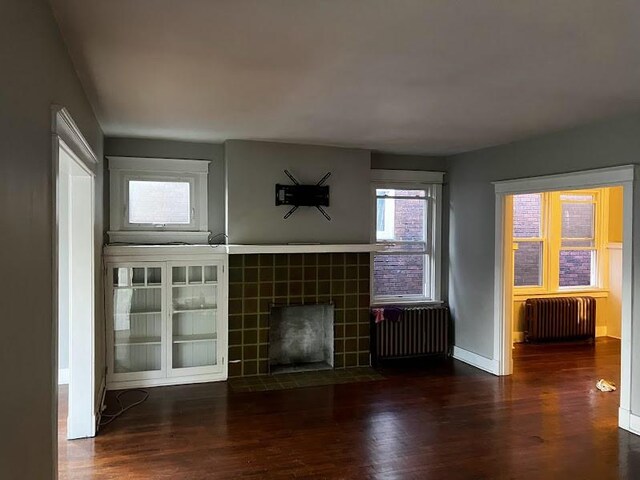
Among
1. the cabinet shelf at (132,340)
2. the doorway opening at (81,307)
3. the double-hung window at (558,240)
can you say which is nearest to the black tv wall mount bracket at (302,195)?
the cabinet shelf at (132,340)

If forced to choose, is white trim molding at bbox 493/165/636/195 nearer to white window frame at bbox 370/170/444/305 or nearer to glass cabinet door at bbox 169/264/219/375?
white window frame at bbox 370/170/444/305

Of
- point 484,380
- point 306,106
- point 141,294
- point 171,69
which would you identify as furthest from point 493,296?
point 171,69

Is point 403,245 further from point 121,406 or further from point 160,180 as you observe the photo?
point 121,406

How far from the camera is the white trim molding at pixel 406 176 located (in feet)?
19.8

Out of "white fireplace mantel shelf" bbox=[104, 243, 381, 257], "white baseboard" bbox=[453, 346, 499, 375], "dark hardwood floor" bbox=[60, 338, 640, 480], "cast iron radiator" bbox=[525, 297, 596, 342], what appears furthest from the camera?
"cast iron radiator" bbox=[525, 297, 596, 342]

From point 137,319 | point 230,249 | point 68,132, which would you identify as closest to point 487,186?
point 230,249

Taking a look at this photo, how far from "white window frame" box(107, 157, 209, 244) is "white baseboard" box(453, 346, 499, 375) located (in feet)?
10.7

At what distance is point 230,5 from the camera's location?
A: 2.01m

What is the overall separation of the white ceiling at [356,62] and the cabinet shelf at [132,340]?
1996mm

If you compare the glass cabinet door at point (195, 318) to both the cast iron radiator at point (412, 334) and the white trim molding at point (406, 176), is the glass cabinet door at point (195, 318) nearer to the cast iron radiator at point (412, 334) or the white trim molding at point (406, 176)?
the cast iron radiator at point (412, 334)

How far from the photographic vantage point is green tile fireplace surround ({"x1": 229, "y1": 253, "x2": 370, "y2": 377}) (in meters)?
5.26

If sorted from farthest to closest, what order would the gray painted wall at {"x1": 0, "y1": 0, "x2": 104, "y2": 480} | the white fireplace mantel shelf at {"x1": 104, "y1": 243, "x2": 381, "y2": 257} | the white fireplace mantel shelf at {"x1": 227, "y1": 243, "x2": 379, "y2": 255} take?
the white fireplace mantel shelf at {"x1": 227, "y1": 243, "x2": 379, "y2": 255} < the white fireplace mantel shelf at {"x1": 104, "y1": 243, "x2": 381, "y2": 257} < the gray painted wall at {"x1": 0, "y1": 0, "x2": 104, "y2": 480}

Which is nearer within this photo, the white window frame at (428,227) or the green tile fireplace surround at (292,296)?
the green tile fireplace surround at (292,296)

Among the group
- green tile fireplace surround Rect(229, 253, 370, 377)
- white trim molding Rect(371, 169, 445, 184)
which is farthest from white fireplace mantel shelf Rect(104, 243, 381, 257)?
white trim molding Rect(371, 169, 445, 184)
